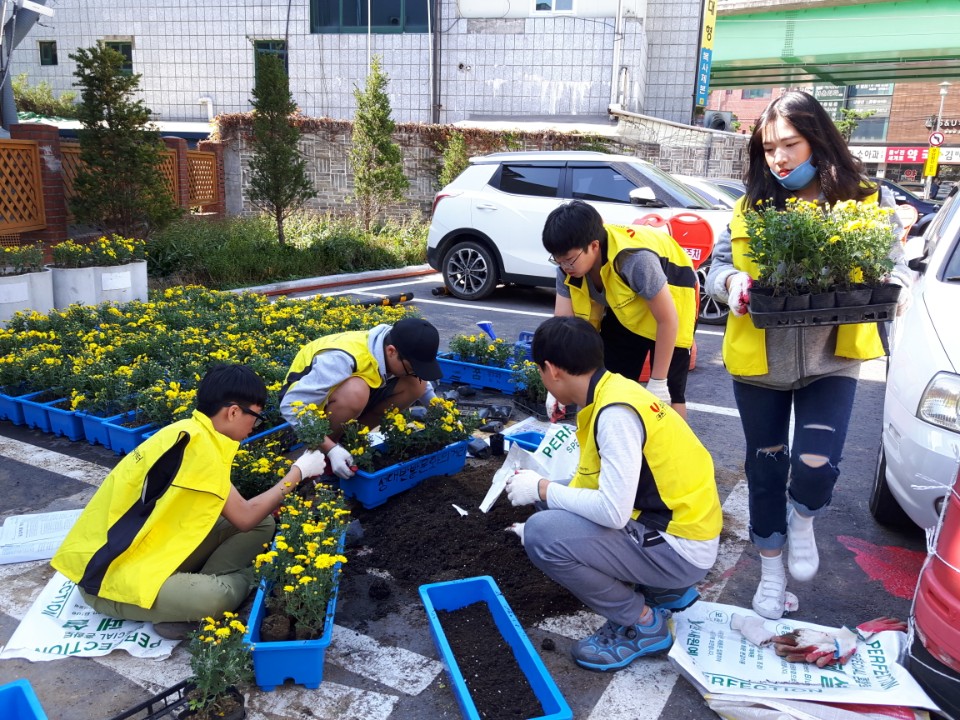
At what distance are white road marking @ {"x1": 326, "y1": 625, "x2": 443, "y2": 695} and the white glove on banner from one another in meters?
0.74

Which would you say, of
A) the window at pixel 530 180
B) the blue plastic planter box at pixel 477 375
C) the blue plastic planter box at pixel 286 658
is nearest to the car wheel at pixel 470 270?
the window at pixel 530 180

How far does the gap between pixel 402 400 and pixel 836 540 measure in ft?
8.01

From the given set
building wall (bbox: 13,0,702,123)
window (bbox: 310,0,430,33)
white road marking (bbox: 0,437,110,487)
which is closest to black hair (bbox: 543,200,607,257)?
white road marking (bbox: 0,437,110,487)

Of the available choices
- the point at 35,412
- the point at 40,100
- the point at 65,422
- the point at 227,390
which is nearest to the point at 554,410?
the point at 227,390

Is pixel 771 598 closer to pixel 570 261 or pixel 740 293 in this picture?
pixel 740 293

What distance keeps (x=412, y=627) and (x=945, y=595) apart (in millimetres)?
1860

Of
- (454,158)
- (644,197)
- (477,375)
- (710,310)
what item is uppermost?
(454,158)

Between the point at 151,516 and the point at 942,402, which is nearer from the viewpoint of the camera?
the point at 151,516

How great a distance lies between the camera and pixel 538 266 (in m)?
9.30

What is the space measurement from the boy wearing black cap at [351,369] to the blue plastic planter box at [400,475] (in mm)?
149

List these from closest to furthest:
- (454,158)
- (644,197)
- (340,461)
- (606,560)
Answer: (606,560) → (340,461) → (644,197) → (454,158)

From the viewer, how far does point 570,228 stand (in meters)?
3.32

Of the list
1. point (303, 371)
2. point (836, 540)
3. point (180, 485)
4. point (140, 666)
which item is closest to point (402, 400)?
point (303, 371)

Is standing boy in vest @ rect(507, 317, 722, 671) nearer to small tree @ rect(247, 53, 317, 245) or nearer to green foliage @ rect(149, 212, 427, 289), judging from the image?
green foliage @ rect(149, 212, 427, 289)
